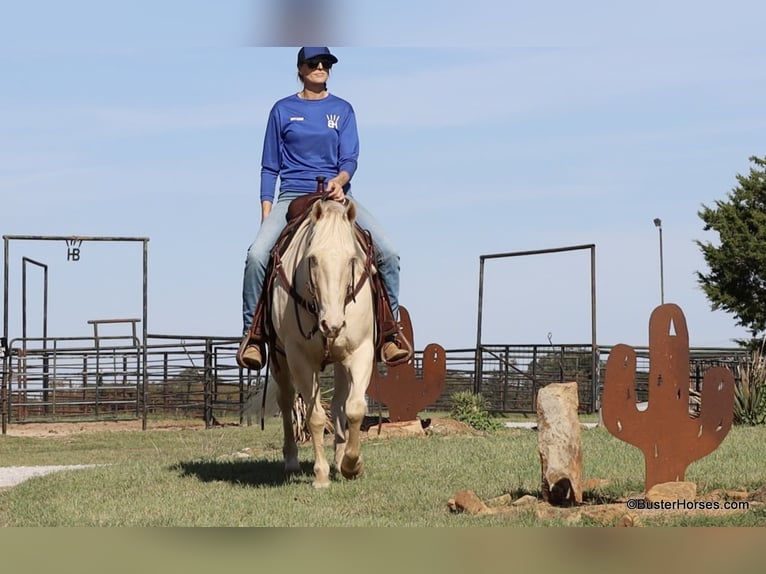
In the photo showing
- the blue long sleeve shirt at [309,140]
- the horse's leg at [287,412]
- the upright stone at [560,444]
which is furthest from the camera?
the horse's leg at [287,412]

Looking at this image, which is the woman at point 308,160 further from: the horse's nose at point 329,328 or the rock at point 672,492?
the rock at point 672,492

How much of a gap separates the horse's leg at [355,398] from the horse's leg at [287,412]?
127 cm

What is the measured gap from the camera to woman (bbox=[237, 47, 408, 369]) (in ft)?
25.4

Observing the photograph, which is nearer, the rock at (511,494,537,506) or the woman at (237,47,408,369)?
the rock at (511,494,537,506)

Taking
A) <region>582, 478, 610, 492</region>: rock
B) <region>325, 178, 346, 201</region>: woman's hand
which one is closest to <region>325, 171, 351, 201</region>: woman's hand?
<region>325, 178, 346, 201</region>: woman's hand

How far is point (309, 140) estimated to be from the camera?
7883 mm

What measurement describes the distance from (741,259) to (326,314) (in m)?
41.3

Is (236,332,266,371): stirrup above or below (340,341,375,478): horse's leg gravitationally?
above

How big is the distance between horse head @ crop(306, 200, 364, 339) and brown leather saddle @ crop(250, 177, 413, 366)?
0.50 metres

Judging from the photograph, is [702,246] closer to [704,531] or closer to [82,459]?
[82,459]

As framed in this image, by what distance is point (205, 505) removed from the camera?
6.55m

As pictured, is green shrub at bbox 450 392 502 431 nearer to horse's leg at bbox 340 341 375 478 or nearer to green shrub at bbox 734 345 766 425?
green shrub at bbox 734 345 766 425

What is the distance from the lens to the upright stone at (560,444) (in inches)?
246

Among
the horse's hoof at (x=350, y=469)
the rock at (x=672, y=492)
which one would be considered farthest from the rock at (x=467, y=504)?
the horse's hoof at (x=350, y=469)
